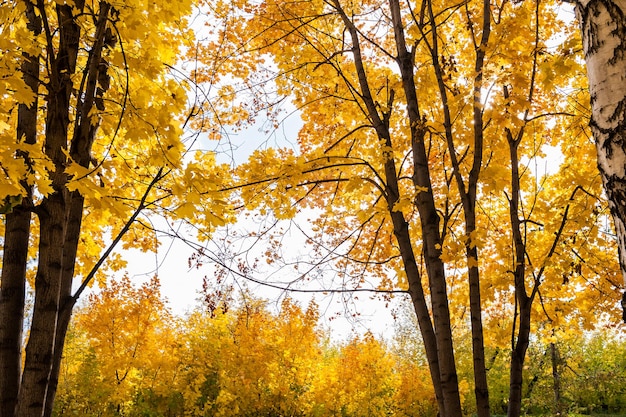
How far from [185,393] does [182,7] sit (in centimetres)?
1208

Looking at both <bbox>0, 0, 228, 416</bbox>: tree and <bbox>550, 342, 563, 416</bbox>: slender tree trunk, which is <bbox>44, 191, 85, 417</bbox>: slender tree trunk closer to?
<bbox>0, 0, 228, 416</bbox>: tree

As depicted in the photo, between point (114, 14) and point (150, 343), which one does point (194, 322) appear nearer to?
point (150, 343)

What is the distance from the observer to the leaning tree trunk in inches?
45.6

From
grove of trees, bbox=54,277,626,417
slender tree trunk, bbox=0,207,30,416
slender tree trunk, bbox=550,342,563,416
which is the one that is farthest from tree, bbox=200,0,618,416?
slender tree trunk, bbox=550,342,563,416

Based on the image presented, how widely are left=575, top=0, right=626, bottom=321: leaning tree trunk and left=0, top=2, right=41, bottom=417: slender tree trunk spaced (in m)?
2.30

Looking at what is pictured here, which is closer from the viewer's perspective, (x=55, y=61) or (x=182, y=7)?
(x=55, y=61)

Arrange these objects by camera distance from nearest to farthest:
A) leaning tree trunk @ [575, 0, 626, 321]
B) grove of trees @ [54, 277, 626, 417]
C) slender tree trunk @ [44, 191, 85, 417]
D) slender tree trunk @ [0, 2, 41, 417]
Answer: leaning tree trunk @ [575, 0, 626, 321]
slender tree trunk @ [44, 191, 85, 417]
slender tree trunk @ [0, 2, 41, 417]
grove of trees @ [54, 277, 626, 417]

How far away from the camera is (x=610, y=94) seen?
118cm

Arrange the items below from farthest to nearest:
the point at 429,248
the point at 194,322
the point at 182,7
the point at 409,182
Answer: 1. the point at 194,322
2. the point at 409,182
3. the point at 429,248
4. the point at 182,7

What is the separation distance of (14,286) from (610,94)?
282 cm

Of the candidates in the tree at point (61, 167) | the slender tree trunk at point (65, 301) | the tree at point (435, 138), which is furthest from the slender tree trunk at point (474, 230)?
the slender tree trunk at point (65, 301)

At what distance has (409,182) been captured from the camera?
6.87 meters

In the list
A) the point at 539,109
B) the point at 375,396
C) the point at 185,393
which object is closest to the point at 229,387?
the point at 185,393

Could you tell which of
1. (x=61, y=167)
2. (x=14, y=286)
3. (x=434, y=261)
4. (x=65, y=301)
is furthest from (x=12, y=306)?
(x=434, y=261)
